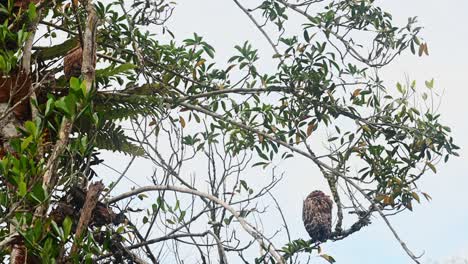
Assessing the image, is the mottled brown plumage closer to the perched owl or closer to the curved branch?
the curved branch

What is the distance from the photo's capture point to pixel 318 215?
7.28 m

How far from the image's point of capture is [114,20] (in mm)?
6582

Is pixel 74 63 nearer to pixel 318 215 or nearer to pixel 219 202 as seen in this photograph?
pixel 219 202

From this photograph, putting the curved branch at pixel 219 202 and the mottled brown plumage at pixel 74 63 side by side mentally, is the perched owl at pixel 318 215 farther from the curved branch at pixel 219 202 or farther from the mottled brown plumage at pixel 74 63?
the mottled brown plumage at pixel 74 63

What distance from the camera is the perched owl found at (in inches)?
277

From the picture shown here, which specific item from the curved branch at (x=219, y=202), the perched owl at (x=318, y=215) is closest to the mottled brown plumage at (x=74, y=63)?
the curved branch at (x=219, y=202)

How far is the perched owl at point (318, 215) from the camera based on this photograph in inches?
277


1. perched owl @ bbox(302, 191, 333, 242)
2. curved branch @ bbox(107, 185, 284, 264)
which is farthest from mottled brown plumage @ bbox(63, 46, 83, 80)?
perched owl @ bbox(302, 191, 333, 242)

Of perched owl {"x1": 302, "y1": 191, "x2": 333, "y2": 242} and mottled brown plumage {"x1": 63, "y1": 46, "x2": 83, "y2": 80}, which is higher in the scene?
mottled brown plumage {"x1": 63, "y1": 46, "x2": 83, "y2": 80}

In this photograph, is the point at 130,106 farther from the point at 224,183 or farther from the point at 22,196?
the point at 22,196

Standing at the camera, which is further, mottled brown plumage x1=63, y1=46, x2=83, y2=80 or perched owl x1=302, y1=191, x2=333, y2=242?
perched owl x1=302, y1=191, x2=333, y2=242

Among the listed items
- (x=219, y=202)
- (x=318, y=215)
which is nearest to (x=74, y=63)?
(x=219, y=202)

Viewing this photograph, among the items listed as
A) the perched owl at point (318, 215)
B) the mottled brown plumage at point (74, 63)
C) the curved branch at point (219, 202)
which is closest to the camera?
the curved branch at point (219, 202)

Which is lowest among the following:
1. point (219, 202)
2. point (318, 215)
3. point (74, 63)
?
point (219, 202)
